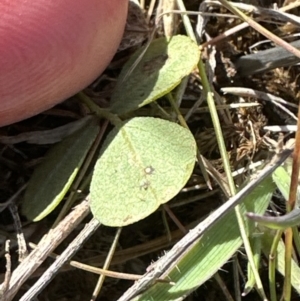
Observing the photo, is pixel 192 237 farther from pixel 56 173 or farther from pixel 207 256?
pixel 56 173

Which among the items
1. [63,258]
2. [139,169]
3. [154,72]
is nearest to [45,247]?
[63,258]

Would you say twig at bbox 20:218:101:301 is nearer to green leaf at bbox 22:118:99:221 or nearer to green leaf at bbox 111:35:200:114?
green leaf at bbox 22:118:99:221

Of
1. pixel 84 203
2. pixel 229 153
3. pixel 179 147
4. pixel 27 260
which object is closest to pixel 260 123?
pixel 229 153

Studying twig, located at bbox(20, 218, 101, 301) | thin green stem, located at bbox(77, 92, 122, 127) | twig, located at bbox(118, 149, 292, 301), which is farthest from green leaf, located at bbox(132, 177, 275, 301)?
thin green stem, located at bbox(77, 92, 122, 127)

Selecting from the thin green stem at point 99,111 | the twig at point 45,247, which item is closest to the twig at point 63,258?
the twig at point 45,247

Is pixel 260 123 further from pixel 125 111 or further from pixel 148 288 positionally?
pixel 148 288

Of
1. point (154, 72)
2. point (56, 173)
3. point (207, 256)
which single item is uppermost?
point (154, 72)
